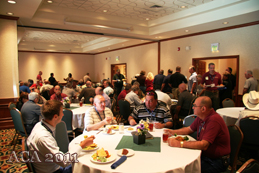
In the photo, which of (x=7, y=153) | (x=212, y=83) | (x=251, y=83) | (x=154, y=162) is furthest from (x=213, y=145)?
(x=251, y=83)

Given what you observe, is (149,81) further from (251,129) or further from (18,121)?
Result: (18,121)

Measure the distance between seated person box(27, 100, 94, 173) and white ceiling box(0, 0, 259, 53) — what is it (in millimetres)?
3727

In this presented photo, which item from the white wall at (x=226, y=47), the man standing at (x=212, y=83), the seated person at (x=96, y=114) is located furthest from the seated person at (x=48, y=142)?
the white wall at (x=226, y=47)

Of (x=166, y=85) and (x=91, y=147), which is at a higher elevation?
(x=166, y=85)

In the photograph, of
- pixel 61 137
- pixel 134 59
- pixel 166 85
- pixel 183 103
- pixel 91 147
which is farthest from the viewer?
pixel 134 59

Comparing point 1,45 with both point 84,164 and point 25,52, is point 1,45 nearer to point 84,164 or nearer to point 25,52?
point 84,164

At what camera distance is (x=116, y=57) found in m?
13.7

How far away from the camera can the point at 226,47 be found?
696 cm

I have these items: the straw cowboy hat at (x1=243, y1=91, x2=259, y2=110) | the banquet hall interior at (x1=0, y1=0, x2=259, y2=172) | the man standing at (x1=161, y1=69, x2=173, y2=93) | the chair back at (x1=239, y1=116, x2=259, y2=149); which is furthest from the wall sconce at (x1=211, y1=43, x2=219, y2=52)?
the chair back at (x1=239, y1=116, x2=259, y2=149)

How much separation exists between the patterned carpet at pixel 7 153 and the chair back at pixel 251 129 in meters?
3.20

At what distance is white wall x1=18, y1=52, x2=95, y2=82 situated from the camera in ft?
48.0

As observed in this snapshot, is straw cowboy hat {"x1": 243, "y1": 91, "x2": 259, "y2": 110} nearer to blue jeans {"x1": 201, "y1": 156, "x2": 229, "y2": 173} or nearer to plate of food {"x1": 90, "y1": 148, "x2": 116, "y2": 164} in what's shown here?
blue jeans {"x1": 201, "y1": 156, "x2": 229, "y2": 173}

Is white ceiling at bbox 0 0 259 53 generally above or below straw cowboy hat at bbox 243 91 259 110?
above

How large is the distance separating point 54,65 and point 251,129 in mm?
15657
